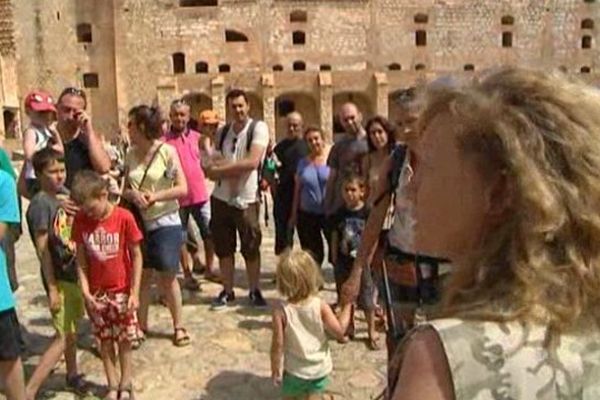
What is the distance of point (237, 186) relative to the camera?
5.58 metres

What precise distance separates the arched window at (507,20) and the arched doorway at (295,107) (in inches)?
371

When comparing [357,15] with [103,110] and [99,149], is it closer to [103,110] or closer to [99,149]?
[103,110]

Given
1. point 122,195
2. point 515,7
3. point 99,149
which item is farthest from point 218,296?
point 515,7

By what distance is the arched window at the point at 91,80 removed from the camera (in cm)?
3098

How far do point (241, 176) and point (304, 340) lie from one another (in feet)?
6.48

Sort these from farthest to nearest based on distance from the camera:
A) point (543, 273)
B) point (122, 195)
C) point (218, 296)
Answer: point (218, 296) < point (122, 195) < point (543, 273)

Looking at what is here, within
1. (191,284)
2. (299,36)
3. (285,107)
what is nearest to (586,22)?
(299,36)

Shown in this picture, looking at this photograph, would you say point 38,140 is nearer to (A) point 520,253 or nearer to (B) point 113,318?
(B) point 113,318

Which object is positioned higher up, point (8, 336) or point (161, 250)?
point (161, 250)

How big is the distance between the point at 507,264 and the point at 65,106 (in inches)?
156

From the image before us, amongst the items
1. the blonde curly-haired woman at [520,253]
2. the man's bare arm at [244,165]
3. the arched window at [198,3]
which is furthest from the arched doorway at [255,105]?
the blonde curly-haired woman at [520,253]

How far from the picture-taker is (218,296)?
19.9 feet

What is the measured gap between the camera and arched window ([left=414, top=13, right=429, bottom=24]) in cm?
3256

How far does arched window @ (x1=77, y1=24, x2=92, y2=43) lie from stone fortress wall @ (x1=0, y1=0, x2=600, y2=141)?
42 mm
